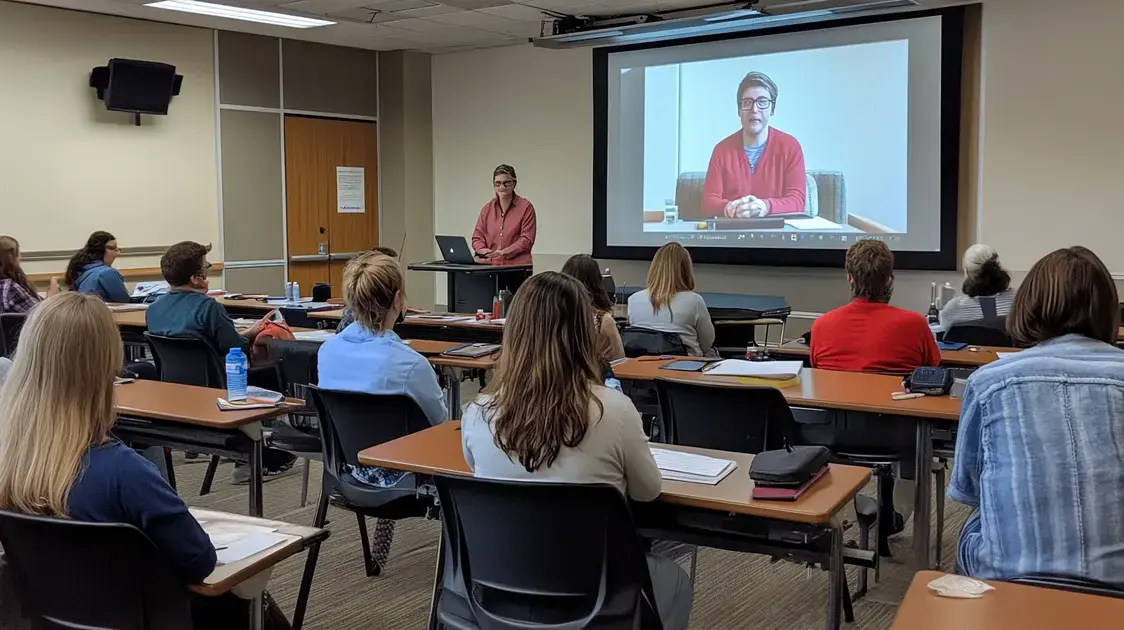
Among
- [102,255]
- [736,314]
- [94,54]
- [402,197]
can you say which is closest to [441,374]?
[736,314]

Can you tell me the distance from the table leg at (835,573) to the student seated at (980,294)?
2.92m

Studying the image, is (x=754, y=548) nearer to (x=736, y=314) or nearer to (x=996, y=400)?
(x=996, y=400)

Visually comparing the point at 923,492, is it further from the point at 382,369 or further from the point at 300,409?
the point at 300,409

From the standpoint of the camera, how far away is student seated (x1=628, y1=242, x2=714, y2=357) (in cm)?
484

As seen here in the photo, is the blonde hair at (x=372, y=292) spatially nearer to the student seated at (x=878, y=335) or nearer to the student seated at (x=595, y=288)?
the student seated at (x=595, y=288)

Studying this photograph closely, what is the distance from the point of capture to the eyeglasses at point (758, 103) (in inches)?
326

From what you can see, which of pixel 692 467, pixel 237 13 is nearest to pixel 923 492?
pixel 692 467

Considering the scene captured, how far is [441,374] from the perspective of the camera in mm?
4852

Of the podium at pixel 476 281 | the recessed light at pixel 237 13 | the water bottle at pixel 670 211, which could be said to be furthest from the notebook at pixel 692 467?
the recessed light at pixel 237 13

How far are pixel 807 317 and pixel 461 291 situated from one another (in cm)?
294

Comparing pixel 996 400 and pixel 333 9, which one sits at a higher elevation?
pixel 333 9

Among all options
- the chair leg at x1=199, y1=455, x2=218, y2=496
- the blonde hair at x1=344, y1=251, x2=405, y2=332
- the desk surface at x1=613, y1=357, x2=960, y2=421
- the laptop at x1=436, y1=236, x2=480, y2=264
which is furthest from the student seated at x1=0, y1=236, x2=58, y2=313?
the desk surface at x1=613, y1=357, x2=960, y2=421

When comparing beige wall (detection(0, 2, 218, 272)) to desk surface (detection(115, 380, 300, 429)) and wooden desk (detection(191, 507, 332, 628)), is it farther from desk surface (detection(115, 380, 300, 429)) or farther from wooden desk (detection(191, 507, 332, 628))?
wooden desk (detection(191, 507, 332, 628))

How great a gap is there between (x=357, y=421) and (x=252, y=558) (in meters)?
1.25
